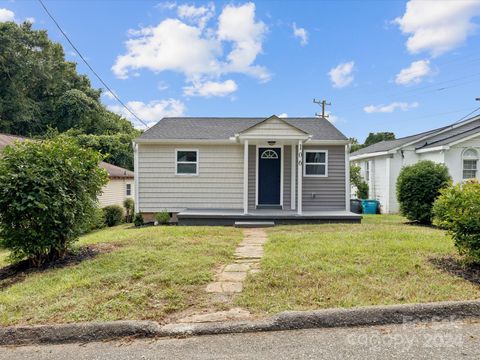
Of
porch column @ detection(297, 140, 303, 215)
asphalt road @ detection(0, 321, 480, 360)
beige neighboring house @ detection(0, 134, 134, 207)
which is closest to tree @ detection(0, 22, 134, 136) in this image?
beige neighboring house @ detection(0, 134, 134, 207)

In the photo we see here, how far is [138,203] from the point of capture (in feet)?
35.8

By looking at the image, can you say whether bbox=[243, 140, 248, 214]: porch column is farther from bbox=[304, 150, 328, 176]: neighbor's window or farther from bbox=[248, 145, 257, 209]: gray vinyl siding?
bbox=[304, 150, 328, 176]: neighbor's window

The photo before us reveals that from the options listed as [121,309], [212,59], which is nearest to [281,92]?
[212,59]

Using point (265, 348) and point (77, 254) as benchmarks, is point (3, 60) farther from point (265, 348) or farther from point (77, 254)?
point (265, 348)

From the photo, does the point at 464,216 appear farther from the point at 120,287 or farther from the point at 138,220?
the point at 138,220

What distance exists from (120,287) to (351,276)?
2.98 m

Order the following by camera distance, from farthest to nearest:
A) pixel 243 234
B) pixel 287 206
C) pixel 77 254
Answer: pixel 287 206
pixel 243 234
pixel 77 254

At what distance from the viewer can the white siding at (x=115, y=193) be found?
15.6 metres

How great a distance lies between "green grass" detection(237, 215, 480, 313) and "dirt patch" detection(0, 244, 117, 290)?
3144mm

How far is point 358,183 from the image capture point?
52.5ft

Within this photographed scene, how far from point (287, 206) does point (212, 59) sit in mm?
10341

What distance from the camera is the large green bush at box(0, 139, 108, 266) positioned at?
4.84m

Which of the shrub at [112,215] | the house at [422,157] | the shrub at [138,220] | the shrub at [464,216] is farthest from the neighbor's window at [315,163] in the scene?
the shrub at [112,215]

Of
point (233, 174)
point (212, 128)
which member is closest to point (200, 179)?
point (233, 174)
